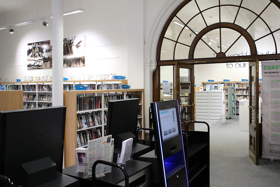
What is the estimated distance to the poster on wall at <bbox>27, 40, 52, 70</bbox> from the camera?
9.36 meters

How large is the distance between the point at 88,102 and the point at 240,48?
399 centimetres

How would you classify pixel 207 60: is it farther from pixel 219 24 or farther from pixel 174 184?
pixel 174 184

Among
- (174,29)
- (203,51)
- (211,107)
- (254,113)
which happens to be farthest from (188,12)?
(211,107)

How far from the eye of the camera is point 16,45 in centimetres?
1037

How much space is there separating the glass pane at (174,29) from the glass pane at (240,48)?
4.94 feet

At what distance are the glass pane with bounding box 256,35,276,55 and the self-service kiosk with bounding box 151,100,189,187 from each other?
15.0 feet

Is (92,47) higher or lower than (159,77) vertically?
higher

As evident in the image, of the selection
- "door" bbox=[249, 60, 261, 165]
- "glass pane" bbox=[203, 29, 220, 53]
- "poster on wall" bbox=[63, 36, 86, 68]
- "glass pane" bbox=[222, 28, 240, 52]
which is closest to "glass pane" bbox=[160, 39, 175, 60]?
"glass pane" bbox=[203, 29, 220, 53]

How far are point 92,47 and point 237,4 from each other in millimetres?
4693

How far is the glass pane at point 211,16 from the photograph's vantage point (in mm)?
6170

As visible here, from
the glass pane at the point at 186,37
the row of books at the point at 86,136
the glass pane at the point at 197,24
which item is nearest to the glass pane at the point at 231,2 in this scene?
the glass pane at the point at 197,24

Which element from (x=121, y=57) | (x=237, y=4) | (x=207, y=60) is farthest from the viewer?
(x=121, y=57)

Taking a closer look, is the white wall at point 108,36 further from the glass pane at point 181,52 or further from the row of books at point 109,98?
the row of books at point 109,98

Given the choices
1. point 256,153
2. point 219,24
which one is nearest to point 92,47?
point 219,24
